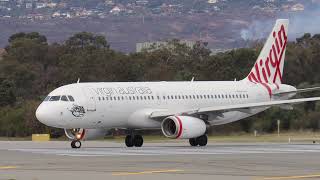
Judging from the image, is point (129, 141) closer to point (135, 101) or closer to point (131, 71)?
point (135, 101)

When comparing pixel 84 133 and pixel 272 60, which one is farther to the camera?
pixel 272 60

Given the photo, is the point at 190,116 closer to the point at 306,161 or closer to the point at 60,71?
the point at 306,161

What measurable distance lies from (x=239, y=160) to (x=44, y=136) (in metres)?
41.1

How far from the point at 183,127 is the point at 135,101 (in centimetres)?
391

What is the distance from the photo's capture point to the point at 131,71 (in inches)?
4535

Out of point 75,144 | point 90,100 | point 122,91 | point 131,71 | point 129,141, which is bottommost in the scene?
point 131,71

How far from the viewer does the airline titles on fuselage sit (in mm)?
56216

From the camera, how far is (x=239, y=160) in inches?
1524

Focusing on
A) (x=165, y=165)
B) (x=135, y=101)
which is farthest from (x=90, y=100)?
(x=165, y=165)

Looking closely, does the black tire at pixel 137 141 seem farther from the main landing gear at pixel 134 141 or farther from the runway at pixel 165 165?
the runway at pixel 165 165

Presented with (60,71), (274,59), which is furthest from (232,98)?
(60,71)

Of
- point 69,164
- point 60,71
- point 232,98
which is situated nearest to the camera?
point 69,164

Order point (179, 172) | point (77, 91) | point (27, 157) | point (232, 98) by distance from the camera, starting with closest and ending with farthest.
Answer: point (179, 172)
point (27, 157)
point (77, 91)
point (232, 98)

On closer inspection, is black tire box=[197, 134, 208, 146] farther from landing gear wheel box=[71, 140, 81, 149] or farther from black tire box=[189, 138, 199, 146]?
landing gear wheel box=[71, 140, 81, 149]
